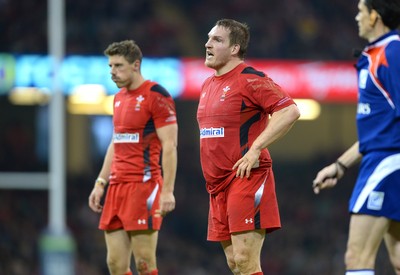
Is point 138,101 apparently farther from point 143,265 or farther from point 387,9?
point 387,9

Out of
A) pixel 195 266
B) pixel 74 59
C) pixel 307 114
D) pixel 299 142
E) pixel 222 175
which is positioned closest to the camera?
pixel 222 175

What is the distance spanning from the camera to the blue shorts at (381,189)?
536 cm

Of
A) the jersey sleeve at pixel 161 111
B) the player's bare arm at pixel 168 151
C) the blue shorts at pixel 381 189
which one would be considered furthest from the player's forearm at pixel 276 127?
the jersey sleeve at pixel 161 111

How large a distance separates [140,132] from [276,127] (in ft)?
5.13

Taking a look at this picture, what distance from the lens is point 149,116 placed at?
7.52 m

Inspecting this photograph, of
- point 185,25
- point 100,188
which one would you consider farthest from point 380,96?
point 185,25

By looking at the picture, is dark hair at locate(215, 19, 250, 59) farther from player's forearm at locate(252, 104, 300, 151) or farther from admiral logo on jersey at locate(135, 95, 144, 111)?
admiral logo on jersey at locate(135, 95, 144, 111)

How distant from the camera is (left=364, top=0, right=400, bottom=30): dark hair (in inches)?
218

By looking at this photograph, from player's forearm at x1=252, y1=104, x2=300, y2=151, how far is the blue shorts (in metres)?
0.92

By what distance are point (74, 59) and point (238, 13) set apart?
17.7 ft

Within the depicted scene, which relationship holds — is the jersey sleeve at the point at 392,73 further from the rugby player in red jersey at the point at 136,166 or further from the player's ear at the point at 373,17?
the rugby player in red jersey at the point at 136,166

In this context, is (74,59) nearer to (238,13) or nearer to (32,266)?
(32,266)

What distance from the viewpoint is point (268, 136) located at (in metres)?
6.21

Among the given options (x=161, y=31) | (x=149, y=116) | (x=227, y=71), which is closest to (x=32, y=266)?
(x=161, y=31)
